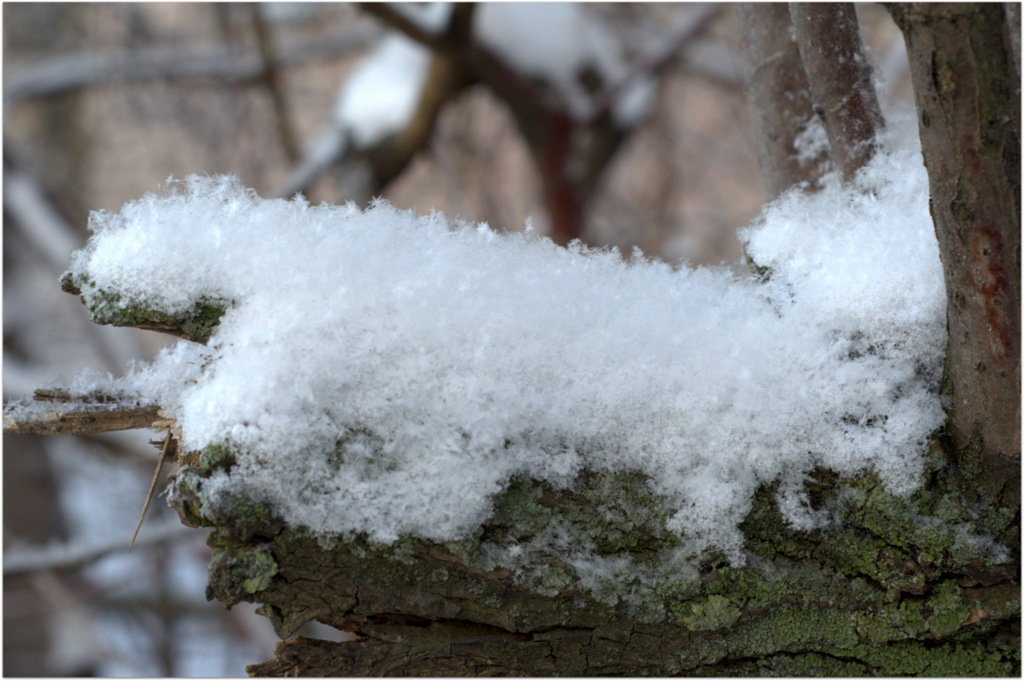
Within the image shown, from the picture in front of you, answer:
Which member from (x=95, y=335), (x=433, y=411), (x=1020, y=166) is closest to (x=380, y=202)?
(x=433, y=411)

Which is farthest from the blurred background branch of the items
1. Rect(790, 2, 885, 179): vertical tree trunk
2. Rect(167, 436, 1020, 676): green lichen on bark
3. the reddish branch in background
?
Rect(167, 436, 1020, 676): green lichen on bark

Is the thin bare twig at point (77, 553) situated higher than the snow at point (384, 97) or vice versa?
the snow at point (384, 97)

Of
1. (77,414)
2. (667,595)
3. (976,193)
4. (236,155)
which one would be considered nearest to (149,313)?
(77,414)

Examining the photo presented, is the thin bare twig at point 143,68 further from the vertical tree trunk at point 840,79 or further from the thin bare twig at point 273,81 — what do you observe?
the vertical tree trunk at point 840,79

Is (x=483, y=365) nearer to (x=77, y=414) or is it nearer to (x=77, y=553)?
(x=77, y=414)

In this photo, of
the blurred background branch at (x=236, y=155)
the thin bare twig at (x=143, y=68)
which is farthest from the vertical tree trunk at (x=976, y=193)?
the thin bare twig at (x=143, y=68)

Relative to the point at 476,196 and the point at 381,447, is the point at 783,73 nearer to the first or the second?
the point at 381,447
